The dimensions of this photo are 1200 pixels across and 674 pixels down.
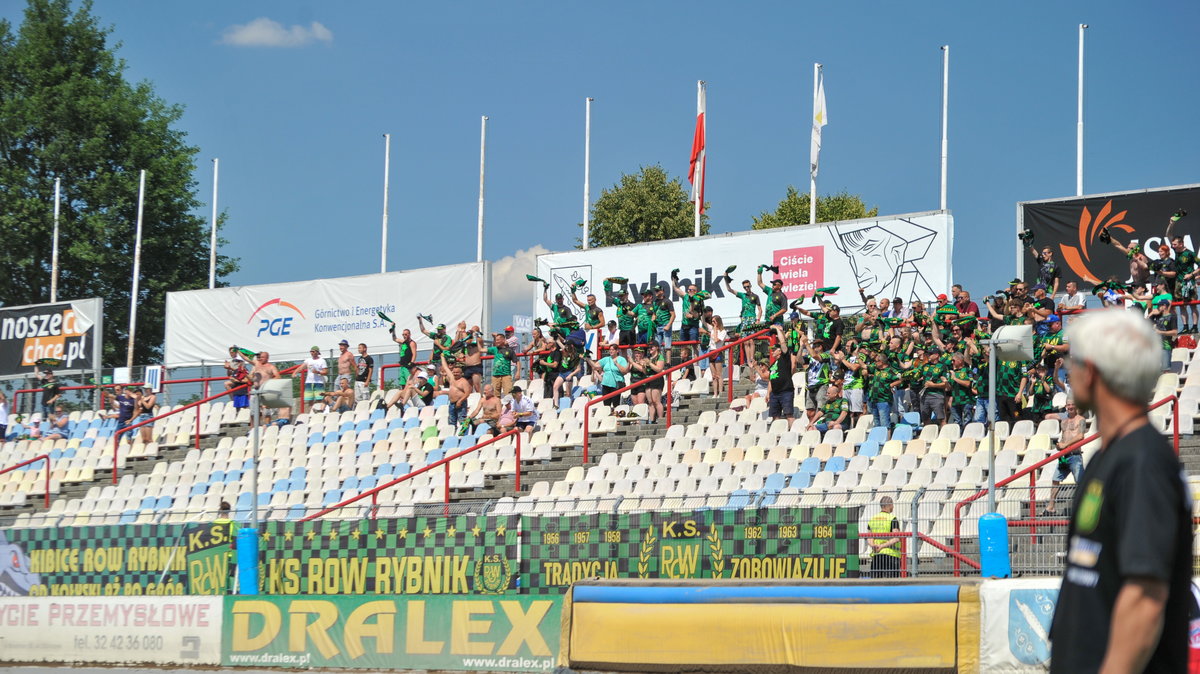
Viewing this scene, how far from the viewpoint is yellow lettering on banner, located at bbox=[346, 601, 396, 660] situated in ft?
45.3

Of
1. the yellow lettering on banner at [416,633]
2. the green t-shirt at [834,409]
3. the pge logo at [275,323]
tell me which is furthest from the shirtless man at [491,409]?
the pge logo at [275,323]

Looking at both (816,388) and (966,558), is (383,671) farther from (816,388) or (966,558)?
(816,388)

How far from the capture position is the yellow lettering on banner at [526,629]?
510 inches

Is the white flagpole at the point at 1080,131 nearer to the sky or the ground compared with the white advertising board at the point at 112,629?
nearer to the sky

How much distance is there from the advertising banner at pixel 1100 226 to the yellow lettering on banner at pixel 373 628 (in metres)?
13.8

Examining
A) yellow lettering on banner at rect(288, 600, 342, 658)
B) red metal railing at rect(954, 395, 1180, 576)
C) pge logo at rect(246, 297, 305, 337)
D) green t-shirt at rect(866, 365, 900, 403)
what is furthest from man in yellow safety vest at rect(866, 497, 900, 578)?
pge logo at rect(246, 297, 305, 337)

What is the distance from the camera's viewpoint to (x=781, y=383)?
1945 cm

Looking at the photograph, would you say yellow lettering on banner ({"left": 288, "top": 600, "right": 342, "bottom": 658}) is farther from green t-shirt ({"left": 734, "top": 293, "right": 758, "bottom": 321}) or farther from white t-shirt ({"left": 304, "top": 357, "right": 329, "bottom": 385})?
white t-shirt ({"left": 304, "top": 357, "right": 329, "bottom": 385})

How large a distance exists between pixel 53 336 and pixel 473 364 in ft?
54.9

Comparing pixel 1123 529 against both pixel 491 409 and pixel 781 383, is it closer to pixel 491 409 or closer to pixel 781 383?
pixel 781 383

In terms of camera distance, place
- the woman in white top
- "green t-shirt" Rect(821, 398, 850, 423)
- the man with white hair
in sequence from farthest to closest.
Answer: the woman in white top < "green t-shirt" Rect(821, 398, 850, 423) < the man with white hair

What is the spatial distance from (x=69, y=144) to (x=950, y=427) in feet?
139

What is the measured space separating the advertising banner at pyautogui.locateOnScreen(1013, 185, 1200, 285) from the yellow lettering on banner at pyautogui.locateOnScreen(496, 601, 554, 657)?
1310cm

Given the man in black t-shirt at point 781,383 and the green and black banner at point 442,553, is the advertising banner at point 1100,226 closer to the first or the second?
the man in black t-shirt at point 781,383
